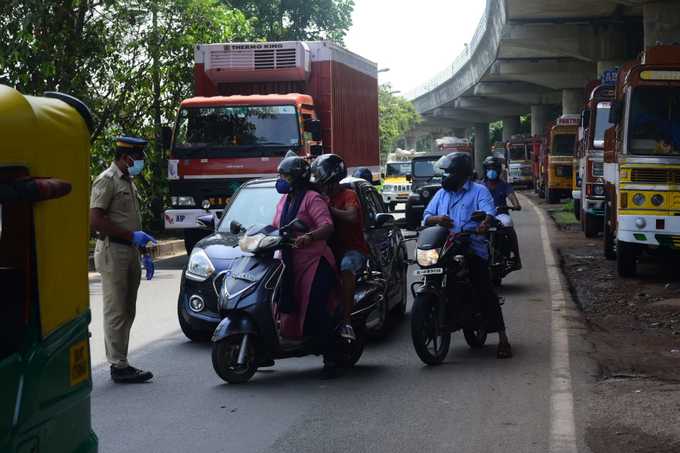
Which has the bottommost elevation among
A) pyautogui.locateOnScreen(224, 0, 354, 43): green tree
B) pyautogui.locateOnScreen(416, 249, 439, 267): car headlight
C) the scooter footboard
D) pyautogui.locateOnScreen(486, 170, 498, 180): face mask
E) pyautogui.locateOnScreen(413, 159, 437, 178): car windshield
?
the scooter footboard

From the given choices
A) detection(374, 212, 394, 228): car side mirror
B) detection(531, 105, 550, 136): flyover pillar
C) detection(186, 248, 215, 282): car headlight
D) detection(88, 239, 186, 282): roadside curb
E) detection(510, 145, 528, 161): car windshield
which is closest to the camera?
detection(186, 248, 215, 282): car headlight

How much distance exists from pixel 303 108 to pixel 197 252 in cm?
858

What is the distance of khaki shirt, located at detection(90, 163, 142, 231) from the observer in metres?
8.62

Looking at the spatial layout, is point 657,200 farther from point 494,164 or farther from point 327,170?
point 327,170

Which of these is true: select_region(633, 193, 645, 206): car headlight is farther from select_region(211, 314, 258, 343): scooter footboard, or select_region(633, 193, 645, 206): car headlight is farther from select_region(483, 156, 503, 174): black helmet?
select_region(211, 314, 258, 343): scooter footboard

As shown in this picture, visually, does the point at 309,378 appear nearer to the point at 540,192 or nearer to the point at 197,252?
the point at 197,252

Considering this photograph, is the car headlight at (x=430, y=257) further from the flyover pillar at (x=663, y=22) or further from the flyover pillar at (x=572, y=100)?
the flyover pillar at (x=572, y=100)

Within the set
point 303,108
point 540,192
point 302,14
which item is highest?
point 302,14

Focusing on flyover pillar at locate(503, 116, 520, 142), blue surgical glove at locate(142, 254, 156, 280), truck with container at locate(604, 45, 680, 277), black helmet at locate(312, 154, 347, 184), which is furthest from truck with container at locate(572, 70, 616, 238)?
flyover pillar at locate(503, 116, 520, 142)

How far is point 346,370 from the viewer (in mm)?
9328

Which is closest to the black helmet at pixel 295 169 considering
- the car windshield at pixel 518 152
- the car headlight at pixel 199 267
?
the car headlight at pixel 199 267

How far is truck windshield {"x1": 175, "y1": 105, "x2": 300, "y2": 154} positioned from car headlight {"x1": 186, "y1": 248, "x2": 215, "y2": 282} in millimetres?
8082

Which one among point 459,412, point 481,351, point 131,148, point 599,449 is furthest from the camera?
point 481,351

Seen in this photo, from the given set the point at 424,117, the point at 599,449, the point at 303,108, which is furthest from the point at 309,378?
the point at 424,117
